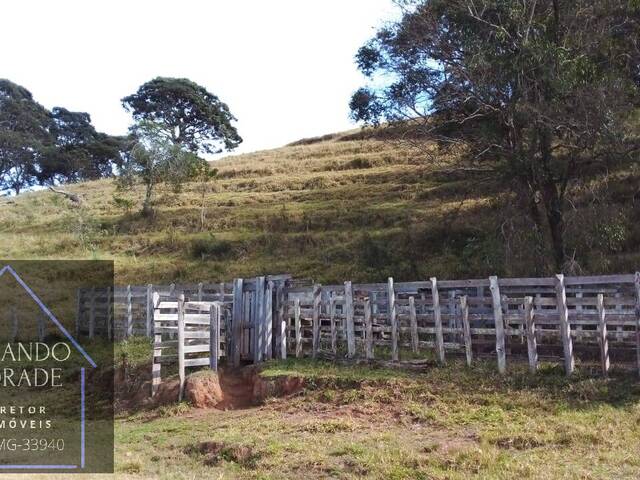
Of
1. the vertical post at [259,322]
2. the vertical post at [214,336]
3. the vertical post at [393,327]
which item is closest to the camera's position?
the vertical post at [393,327]

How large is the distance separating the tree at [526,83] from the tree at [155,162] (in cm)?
1916

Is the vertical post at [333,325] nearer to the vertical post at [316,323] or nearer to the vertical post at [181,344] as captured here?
the vertical post at [316,323]

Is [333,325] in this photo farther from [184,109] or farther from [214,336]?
[184,109]

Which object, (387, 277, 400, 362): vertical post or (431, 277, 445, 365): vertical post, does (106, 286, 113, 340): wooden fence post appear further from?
(431, 277, 445, 365): vertical post

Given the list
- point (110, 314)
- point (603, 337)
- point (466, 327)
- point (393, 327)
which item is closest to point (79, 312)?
point (110, 314)

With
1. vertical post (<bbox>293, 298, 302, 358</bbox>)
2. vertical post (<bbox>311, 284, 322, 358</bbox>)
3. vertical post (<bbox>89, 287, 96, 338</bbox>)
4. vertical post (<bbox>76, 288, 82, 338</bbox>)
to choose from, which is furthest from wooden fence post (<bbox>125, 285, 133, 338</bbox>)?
vertical post (<bbox>311, 284, 322, 358</bbox>)

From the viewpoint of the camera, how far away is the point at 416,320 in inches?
523

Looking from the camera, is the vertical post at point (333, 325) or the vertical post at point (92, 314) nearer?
the vertical post at point (333, 325)

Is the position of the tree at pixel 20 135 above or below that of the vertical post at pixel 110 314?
above

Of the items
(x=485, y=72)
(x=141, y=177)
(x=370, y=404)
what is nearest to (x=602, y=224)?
(x=485, y=72)

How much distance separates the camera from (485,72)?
1750 centimetres

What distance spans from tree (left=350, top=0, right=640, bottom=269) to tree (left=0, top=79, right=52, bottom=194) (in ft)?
153

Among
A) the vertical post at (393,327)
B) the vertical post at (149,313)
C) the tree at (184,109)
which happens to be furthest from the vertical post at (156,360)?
the tree at (184,109)

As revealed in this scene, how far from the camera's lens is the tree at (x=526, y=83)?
55.1 feet
